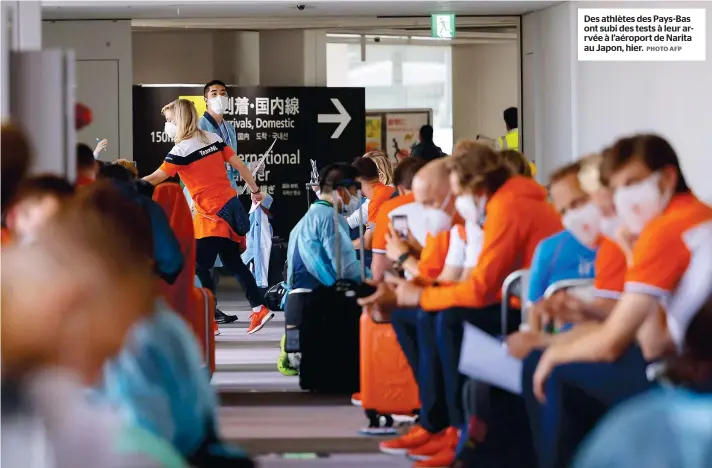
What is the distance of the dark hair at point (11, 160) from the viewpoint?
9.25 ft

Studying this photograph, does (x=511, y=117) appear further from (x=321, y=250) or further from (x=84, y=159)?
(x=84, y=159)

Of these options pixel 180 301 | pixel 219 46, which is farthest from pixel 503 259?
pixel 219 46

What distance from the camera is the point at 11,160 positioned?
9.29ft

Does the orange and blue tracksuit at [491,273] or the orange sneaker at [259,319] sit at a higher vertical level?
the orange and blue tracksuit at [491,273]

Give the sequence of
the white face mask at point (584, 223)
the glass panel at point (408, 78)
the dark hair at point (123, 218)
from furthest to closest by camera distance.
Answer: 1. the glass panel at point (408, 78)
2. the white face mask at point (584, 223)
3. the dark hair at point (123, 218)

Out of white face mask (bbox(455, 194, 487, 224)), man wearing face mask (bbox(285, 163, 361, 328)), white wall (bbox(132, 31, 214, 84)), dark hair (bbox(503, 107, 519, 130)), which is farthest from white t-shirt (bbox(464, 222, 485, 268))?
white wall (bbox(132, 31, 214, 84))

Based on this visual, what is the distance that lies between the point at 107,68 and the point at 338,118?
265 centimetres

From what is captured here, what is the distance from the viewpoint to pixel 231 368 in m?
7.89

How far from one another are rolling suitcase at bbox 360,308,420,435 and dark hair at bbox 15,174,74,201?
3.07 meters

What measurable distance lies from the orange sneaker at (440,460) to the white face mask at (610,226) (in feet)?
4.89

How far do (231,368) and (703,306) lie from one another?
19.8ft

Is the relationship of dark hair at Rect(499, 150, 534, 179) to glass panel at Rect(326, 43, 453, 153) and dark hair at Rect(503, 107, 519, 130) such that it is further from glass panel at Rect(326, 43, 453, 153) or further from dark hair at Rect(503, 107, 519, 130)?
glass panel at Rect(326, 43, 453, 153)

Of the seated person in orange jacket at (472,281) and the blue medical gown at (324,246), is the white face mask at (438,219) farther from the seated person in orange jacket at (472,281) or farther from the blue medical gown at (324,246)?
the blue medical gown at (324,246)

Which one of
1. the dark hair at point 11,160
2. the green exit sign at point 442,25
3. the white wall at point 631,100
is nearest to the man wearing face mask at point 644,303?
the dark hair at point 11,160
